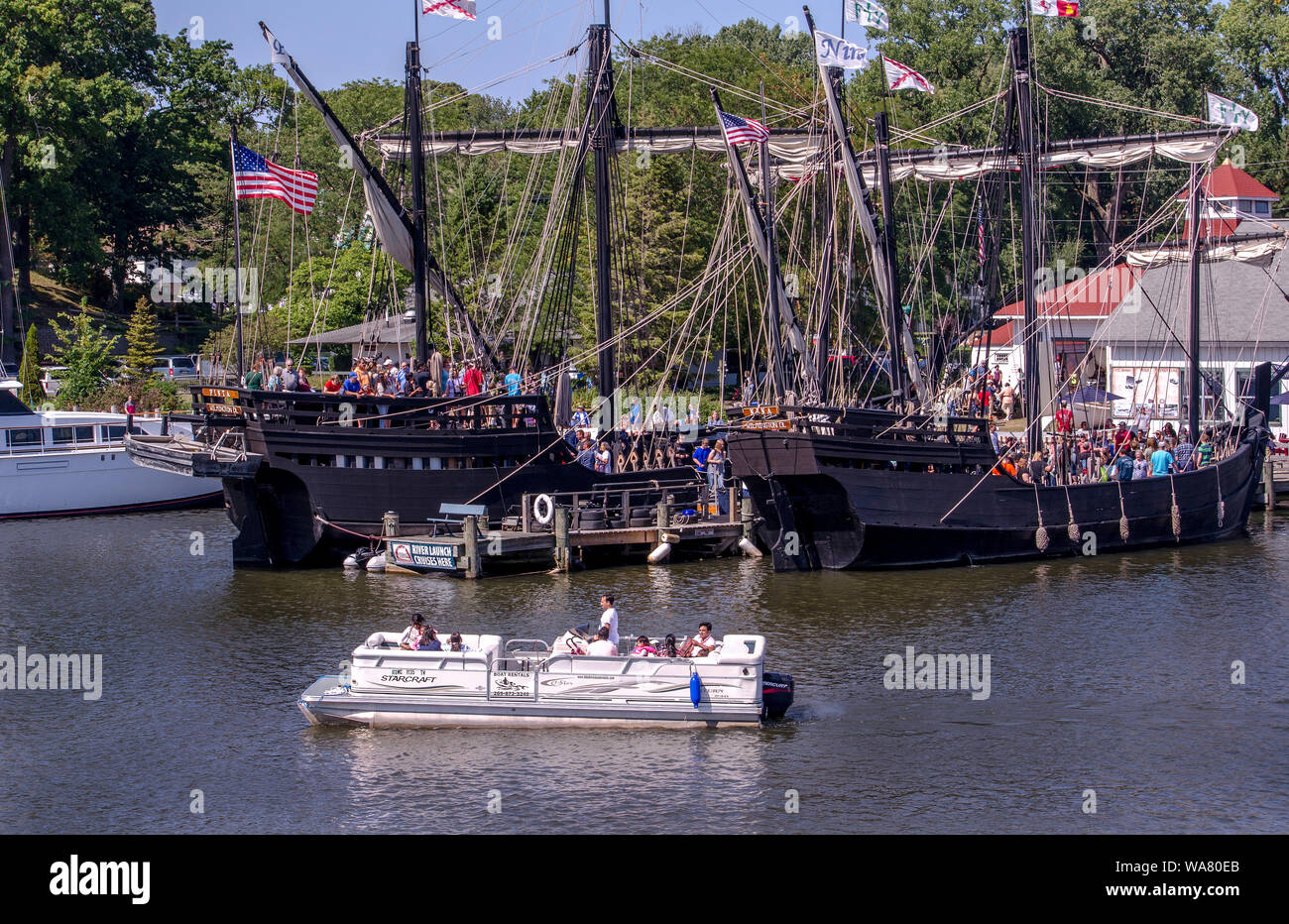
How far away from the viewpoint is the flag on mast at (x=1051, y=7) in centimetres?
4212

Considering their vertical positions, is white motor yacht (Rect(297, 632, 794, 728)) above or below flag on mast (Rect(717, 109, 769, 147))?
below

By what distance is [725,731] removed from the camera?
23828 millimetres

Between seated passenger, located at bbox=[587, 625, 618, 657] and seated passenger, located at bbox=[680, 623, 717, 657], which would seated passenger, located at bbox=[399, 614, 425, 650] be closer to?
seated passenger, located at bbox=[587, 625, 618, 657]

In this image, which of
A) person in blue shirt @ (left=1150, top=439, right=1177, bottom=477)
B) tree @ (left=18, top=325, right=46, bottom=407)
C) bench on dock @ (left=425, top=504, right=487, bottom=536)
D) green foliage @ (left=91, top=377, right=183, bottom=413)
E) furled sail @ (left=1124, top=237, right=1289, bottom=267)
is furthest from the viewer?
tree @ (left=18, top=325, right=46, bottom=407)

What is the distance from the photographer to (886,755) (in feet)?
74.1

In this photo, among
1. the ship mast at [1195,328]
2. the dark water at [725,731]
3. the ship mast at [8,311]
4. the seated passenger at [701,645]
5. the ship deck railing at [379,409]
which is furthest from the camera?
the ship mast at [8,311]

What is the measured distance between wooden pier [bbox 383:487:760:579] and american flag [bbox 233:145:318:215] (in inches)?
381

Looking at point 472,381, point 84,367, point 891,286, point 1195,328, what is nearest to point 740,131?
point 891,286

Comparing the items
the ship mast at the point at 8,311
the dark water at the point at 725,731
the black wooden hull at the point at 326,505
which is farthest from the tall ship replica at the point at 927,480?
→ the ship mast at the point at 8,311

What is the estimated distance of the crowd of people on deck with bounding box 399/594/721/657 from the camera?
79.6ft

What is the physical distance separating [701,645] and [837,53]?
2127cm

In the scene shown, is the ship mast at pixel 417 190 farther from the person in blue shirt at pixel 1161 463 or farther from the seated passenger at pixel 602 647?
the person in blue shirt at pixel 1161 463

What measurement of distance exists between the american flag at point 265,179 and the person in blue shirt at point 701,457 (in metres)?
13.5

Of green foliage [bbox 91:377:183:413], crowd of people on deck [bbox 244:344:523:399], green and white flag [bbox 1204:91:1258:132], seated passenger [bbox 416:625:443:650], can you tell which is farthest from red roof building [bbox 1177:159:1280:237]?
seated passenger [bbox 416:625:443:650]
